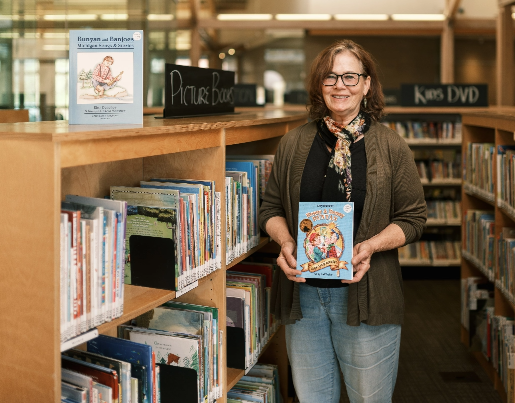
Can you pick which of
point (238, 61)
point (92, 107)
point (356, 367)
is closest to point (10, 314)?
point (92, 107)

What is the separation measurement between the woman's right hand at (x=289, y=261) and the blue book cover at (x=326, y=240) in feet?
0.09

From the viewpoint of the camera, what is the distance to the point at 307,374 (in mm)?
2377

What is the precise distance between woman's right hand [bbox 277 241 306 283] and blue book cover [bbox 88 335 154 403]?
564mm

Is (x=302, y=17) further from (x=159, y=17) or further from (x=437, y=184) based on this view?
(x=437, y=184)

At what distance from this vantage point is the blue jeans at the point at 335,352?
226 cm

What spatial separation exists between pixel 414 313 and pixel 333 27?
4514mm

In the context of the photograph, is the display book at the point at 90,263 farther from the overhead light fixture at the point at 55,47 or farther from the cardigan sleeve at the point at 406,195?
the overhead light fixture at the point at 55,47

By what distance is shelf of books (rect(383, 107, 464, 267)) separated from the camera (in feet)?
21.9

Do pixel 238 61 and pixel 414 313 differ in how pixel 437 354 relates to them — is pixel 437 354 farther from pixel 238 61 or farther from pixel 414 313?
pixel 238 61

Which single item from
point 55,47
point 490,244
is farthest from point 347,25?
point 490,244

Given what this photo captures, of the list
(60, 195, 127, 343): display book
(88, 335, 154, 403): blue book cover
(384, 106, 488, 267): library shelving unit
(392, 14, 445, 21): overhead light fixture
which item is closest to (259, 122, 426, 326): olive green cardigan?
(88, 335, 154, 403): blue book cover

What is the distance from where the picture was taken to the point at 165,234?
6.39ft

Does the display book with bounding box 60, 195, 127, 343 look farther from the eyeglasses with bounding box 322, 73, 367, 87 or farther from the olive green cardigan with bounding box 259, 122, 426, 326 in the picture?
the eyeglasses with bounding box 322, 73, 367, 87

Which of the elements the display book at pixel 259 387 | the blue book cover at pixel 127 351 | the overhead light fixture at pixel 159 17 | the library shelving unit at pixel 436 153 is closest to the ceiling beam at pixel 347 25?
the overhead light fixture at pixel 159 17
